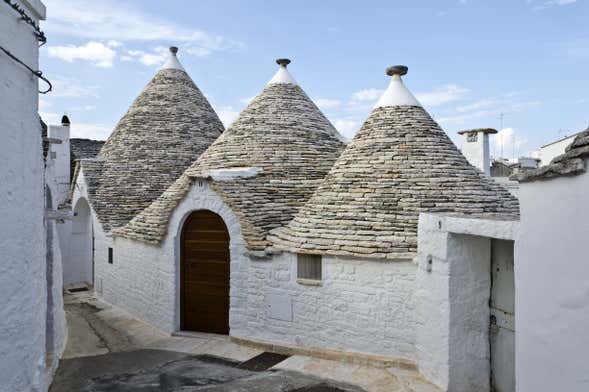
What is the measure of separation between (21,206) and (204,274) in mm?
5965

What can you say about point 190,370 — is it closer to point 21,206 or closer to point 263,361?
point 263,361

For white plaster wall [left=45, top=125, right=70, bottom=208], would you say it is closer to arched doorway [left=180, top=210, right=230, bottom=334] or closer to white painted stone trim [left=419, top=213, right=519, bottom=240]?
arched doorway [left=180, top=210, right=230, bottom=334]

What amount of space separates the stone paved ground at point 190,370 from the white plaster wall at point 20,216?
2909mm

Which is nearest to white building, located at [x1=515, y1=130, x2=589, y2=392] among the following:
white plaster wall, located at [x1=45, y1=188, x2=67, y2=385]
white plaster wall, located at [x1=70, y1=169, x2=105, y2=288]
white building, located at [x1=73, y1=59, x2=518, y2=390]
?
white building, located at [x1=73, y1=59, x2=518, y2=390]

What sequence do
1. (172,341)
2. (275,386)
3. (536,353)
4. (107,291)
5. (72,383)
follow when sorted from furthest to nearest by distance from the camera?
(107,291) < (172,341) < (72,383) < (275,386) < (536,353)

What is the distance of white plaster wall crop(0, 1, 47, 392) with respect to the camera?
4039 mm

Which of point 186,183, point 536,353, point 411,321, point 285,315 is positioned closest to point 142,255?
point 186,183

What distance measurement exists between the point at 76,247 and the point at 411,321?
12.8 meters

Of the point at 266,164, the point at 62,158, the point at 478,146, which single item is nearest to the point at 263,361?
the point at 266,164

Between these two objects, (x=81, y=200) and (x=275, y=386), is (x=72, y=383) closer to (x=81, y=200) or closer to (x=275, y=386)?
(x=275, y=386)

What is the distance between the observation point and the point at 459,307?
21.7 ft

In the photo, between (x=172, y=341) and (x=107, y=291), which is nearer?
(x=172, y=341)

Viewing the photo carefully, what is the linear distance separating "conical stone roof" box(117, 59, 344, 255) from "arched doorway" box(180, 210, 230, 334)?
672 mm

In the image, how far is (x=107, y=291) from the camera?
13375 mm
